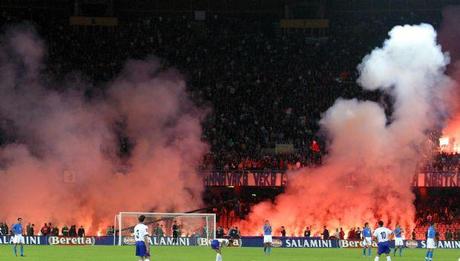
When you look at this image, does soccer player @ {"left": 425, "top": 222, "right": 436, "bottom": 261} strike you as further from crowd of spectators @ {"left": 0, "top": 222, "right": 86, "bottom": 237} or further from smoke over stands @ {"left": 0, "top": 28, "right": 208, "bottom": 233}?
crowd of spectators @ {"left": 0, "top": 222, "right": 86, "bottom": 237}

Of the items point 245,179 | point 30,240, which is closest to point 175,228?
point 245,179

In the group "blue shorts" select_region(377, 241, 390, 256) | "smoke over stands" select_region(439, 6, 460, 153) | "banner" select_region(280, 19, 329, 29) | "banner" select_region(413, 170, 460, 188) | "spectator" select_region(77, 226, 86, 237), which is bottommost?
"blue shorts" select_region(377, 241, 390, 256)

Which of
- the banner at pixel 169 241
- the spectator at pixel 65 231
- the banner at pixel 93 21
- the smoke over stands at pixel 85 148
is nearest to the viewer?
the banner at pixel 169 241

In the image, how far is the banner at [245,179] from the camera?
54.7 m

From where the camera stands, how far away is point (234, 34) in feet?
223

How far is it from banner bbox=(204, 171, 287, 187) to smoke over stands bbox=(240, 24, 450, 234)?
2.72 ft

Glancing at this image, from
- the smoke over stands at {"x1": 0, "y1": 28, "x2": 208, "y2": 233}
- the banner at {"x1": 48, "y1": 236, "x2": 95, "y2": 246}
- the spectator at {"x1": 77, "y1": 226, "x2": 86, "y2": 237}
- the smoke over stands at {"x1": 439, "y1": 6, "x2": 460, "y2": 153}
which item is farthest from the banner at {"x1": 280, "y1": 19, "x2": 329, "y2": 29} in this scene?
the banner at {"x1": 48, "y1": 236, "x2": 95, "y2": 246}

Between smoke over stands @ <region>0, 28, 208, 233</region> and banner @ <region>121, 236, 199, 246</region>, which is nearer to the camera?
banner @ <region>121, 236, 199, 246</region>

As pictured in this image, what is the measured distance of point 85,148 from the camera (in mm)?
54312

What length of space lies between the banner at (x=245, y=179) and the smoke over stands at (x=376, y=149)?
0.83 m

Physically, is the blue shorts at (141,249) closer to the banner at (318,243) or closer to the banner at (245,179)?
the banner at (318,243)

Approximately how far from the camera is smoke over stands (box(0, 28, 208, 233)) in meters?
53.2

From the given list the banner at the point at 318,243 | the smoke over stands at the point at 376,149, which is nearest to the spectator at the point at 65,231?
the banner at the point at 318,243

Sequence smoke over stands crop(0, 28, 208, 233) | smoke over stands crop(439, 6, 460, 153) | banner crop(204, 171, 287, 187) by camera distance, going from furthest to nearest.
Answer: smoke over stands crop(439, 6, 460, 153), banner crop(204, 171, 287, 187), smoke over stands crop(0, 28, 208, 233)
